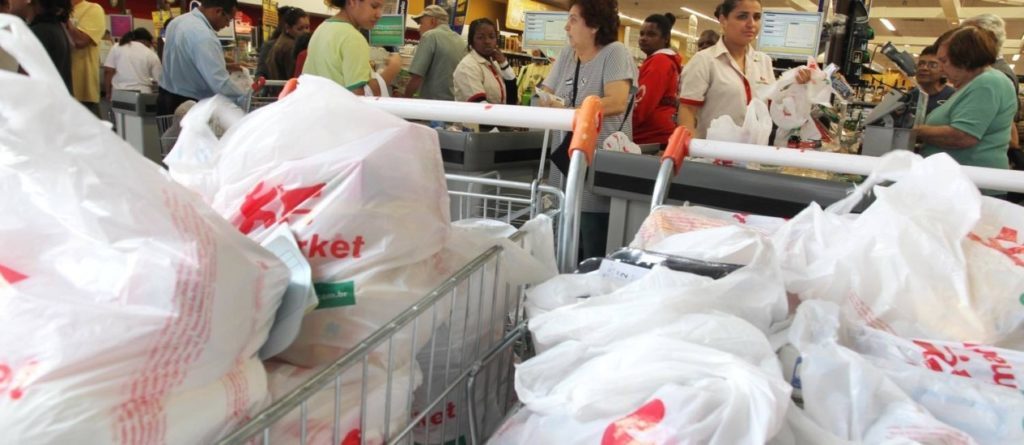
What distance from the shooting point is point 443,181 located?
87cm

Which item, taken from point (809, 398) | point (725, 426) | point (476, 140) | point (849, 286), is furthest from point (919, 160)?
point (476, 140)

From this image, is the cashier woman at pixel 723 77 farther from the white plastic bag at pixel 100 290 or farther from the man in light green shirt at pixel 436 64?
the white plastic bag at pixel 100 290

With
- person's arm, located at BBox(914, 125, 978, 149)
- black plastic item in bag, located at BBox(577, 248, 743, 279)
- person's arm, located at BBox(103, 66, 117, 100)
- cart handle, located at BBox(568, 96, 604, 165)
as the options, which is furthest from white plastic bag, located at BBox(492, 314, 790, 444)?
person's arm, located at BBox(103, 66, 117, 100)

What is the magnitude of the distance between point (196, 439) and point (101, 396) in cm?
9

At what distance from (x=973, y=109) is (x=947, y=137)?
0.15 metres

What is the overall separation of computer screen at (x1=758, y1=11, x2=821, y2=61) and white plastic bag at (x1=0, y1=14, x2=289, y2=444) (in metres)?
3.62

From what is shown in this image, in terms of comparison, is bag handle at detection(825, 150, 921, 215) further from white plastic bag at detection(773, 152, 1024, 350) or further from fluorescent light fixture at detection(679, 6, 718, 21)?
fluorescent light fixture at detection(679, 6, 718, 21)

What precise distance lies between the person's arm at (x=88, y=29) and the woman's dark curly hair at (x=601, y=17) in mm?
4318

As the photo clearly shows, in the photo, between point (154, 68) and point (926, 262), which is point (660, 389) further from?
point (154, 68)

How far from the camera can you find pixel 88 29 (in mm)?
5445

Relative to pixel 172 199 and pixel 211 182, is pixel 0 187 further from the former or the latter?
pixel 211 182

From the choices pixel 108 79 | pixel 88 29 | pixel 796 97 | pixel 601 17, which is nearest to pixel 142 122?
pixel 88 29

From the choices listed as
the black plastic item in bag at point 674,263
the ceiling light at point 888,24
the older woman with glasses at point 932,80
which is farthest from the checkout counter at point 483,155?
the ceiling light at point 888,24

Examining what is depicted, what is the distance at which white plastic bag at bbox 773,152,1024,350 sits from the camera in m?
0.85
